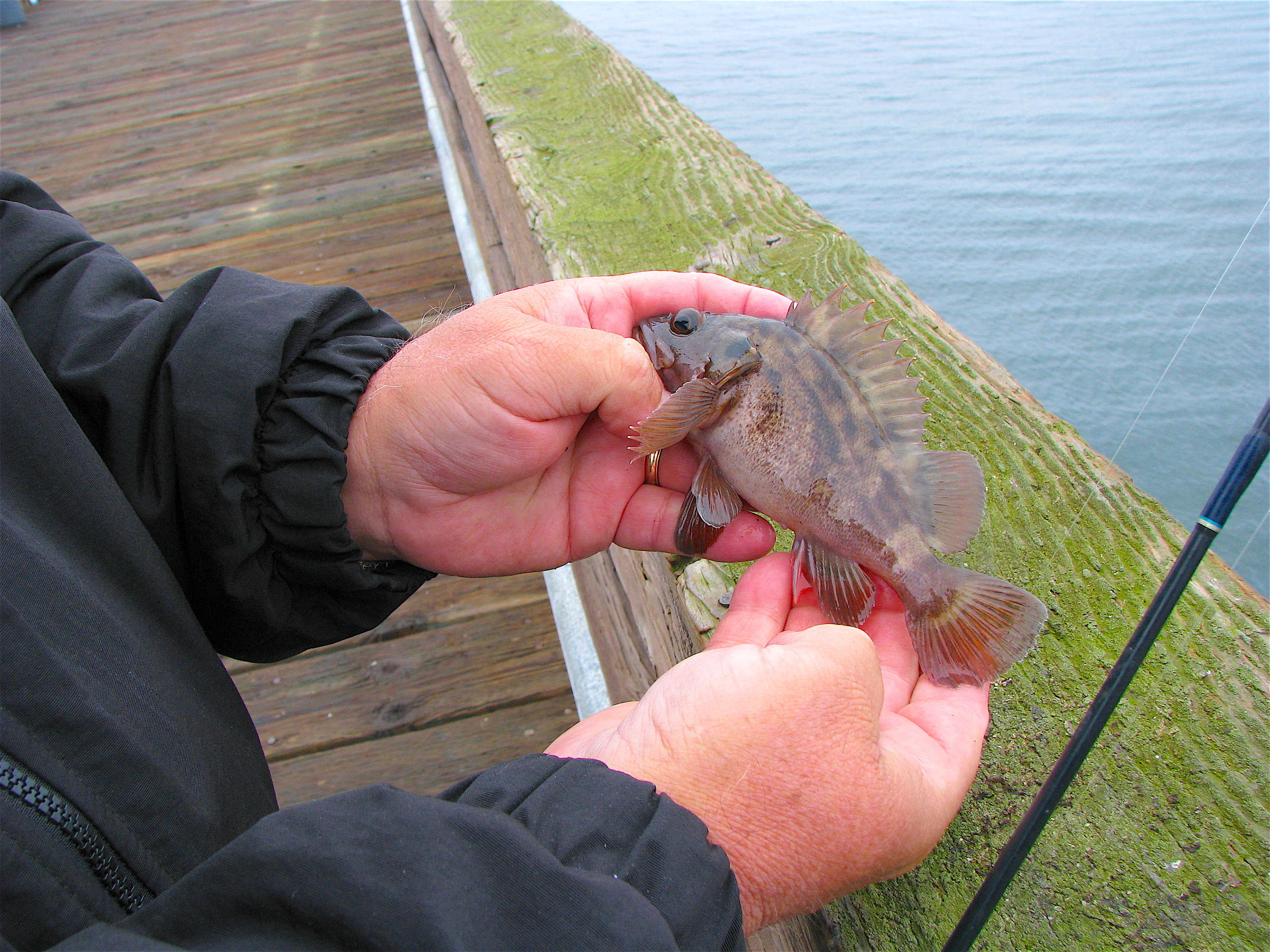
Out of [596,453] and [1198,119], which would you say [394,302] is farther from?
[1198,119]

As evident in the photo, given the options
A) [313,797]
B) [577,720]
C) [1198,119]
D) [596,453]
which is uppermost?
[1198,119]

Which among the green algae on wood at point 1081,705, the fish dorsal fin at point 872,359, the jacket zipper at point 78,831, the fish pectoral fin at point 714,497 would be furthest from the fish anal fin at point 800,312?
the jacket zipper at point 78,831

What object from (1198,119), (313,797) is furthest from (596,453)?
(1198,119)

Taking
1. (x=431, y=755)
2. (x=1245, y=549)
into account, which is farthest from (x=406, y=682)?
(x=1245, y=549)

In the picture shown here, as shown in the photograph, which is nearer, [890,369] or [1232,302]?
[890,369]

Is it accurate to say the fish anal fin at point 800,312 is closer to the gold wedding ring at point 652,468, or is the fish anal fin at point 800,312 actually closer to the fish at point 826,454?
the fish at point 826,454

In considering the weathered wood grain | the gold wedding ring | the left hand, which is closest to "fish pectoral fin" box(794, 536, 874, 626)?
the left hand

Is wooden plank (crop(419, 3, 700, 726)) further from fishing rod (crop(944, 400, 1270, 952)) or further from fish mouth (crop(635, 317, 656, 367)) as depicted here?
fishing rod (crop(944, 400, 1270, 952))
